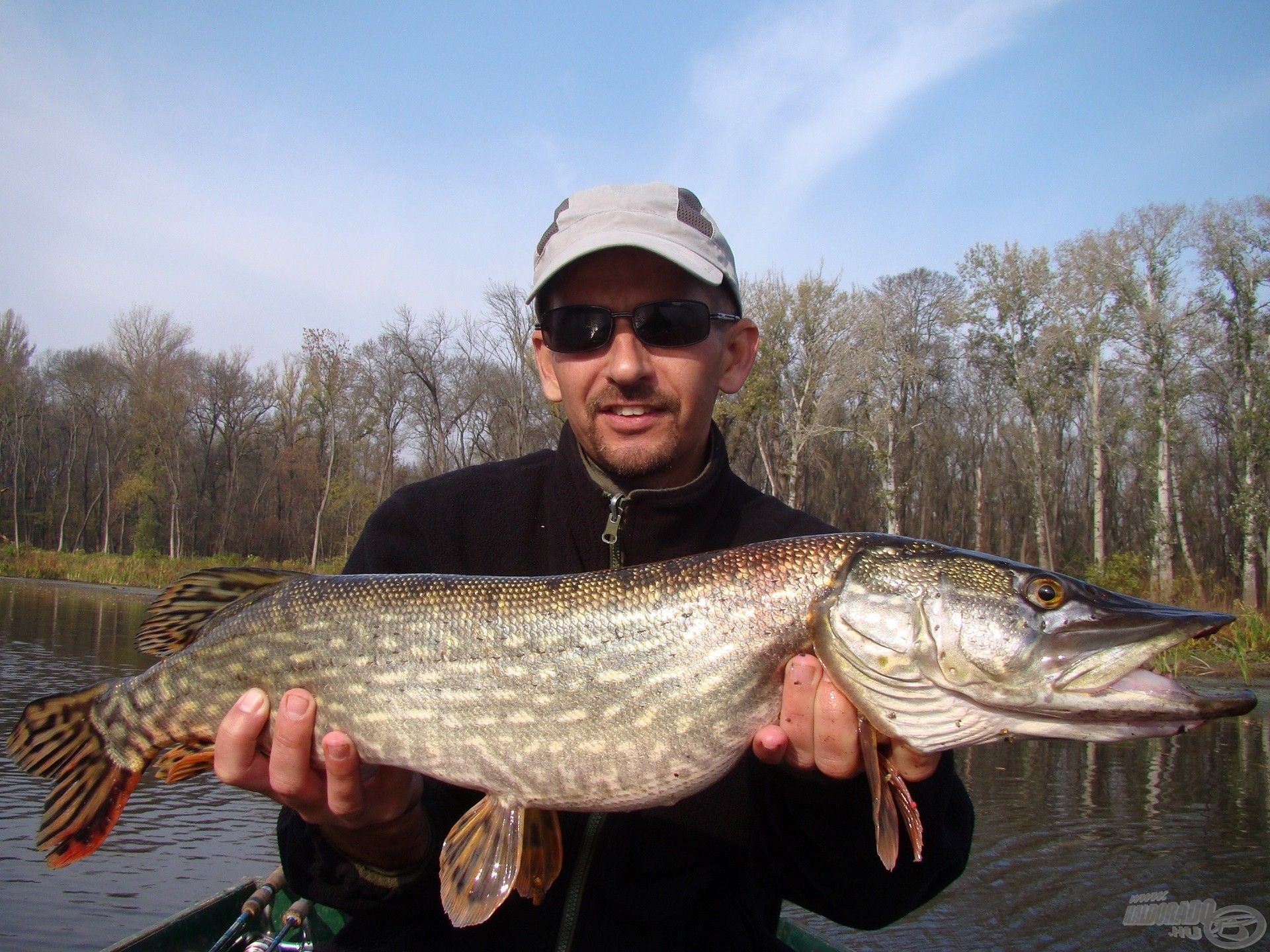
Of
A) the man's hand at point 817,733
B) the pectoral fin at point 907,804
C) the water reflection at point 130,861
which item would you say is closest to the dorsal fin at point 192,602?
the man's hand at point 817,733

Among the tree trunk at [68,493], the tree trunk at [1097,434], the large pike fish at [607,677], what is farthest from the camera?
the tree trunk at [68,493]

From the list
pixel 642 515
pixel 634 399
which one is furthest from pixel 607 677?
pixel 634 399

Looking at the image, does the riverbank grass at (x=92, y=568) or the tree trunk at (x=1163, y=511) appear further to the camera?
the riverbank grass at (x=92, y=568)

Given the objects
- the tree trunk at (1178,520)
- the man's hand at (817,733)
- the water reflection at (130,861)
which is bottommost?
the water reflection at (130,861)

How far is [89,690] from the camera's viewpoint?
2.30m

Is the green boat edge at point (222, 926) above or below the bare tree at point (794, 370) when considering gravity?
below

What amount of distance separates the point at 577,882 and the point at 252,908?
2.20 meters

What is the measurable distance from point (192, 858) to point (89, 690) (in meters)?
4.60

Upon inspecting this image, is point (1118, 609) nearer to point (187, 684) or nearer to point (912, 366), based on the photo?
point (187, 684)

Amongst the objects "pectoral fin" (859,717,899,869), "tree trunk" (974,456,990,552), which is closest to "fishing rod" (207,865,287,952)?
"pectoral fin" (859,717,899,869)

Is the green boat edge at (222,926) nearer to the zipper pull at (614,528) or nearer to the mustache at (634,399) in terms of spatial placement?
the zipper pull at (614,528)

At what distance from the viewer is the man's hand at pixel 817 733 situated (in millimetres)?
1969

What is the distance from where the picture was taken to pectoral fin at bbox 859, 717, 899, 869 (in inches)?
76.4

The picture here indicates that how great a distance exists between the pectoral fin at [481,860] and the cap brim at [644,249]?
1.53 m
